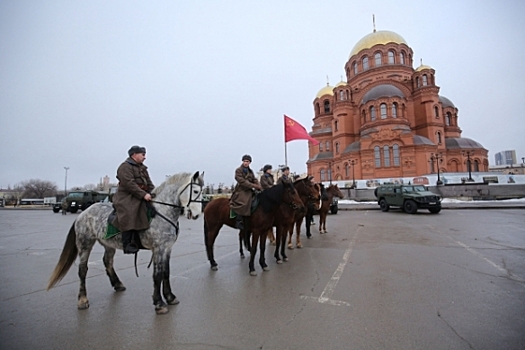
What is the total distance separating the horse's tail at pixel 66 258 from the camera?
3.87 metres

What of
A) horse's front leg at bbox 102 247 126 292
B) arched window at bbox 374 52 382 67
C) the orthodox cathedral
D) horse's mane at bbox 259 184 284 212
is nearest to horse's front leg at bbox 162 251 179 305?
horse's front leg at bbox 102 247 126 292

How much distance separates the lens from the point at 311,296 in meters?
3.89

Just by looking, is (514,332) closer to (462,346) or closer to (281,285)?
(462,346)

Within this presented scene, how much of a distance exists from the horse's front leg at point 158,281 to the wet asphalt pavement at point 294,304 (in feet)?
0.40

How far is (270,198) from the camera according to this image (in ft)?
17.8

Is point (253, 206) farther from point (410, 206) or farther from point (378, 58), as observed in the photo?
point (378, 58)

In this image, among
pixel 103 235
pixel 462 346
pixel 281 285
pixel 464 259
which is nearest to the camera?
pixel 462 346

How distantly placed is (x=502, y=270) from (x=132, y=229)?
6.80 m

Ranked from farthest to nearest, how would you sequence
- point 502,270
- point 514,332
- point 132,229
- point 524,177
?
point 524,177 → point 502,270 → point 132,229 → point 514,332

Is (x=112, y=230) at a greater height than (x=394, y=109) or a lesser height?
lesser

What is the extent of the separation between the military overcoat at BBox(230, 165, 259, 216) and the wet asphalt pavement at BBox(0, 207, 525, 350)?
4.43ft

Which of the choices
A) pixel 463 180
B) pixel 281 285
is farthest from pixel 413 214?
pixel 463 180

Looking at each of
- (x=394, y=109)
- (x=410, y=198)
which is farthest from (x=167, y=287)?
(x=394, y=109)

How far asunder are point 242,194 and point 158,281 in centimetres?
242
